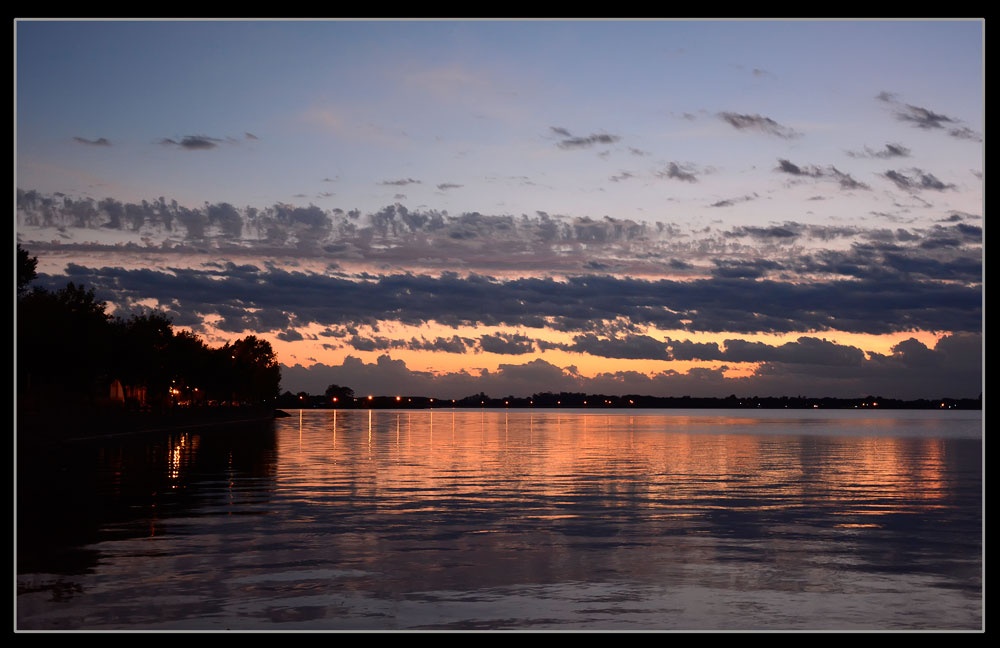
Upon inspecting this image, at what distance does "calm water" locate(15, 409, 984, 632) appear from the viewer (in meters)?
Result: 15.9

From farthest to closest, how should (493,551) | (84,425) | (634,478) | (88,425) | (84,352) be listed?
(84,352), (88,425), (84,425), (634,478), (493,551)

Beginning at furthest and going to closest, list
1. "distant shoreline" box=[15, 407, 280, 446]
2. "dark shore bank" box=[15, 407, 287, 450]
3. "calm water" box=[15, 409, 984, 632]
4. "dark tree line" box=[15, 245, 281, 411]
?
"dark tree line" box=[15, 245, 281, 411] < "distant shoreline" box=[15, 407, 280, 446] < "dark shore bank" box=[15, 407, 287, 450] < "calm water" box=[15, 409, 984, 632]

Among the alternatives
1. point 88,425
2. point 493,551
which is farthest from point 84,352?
point 493,551

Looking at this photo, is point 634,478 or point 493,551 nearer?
point 493,551

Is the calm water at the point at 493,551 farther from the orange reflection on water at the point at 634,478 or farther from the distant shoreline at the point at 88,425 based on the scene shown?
the distant shoreline at the point at 88,425

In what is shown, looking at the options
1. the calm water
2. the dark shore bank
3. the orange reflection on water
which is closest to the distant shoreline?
the dark shore bank

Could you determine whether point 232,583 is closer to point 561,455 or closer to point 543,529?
point 543,529

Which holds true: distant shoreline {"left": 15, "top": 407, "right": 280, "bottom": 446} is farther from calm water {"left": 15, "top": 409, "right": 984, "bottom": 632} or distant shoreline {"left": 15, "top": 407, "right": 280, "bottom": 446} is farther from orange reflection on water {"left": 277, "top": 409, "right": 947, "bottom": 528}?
calm water {"left": 15, "top": 409, "right": 984, "bottom": 632}

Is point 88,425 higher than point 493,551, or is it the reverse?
point 493,551

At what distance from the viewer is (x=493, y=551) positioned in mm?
22188

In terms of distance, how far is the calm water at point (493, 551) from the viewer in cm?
1586

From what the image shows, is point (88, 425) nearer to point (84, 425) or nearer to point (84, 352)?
point (84, 425)

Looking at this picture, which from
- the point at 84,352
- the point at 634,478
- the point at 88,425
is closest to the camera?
the point at 634,478
